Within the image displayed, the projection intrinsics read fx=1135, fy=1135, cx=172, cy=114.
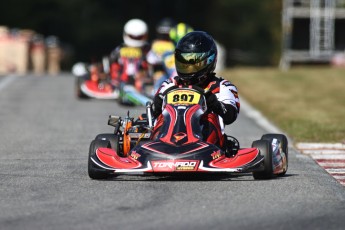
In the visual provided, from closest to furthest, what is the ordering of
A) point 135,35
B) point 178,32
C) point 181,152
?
point 181,152 < point 178,32 < point 135,35

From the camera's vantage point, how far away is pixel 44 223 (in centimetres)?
745

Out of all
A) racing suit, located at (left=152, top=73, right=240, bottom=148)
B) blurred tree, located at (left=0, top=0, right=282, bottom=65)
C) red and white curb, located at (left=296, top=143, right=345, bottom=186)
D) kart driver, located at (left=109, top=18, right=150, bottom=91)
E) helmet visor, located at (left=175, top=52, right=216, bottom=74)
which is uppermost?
helmet visor, located at (left=175, top=52, right=216, bottom=74)

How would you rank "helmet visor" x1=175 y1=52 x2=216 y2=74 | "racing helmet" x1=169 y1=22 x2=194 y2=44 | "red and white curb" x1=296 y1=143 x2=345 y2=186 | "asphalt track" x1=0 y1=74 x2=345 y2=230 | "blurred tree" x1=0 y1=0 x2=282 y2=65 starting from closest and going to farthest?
"asphalt track" x1=0 y1=74 x2=345 y2=230 < "helmet visor" x1=175 y1=52 x2=216 y2=74 < "red and white curb" x1=296 y1=143 x2=345 y2=186 < "racing helmet" x1=169 y1=22 x2=194 y2=44 < "blurred tree" x1=0 y1=0 x2=282 y2=65

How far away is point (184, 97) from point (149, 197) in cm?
173

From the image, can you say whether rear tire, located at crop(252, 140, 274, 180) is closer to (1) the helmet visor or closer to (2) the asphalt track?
(2) the asphalt track

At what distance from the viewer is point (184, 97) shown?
33.5 ft

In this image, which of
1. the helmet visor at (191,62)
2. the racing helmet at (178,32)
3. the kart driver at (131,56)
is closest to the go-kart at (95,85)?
the kart driver at (131,56)

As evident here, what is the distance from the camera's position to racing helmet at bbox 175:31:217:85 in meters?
10.6

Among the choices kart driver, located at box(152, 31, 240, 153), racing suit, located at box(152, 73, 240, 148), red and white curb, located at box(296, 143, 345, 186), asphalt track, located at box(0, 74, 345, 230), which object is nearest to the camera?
asphalt track, located at box(0, 74, 345, 230)

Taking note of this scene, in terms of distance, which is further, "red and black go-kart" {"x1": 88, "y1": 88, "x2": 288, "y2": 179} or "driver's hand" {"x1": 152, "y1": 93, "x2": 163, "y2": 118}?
"driver's hand" {"x1": 152, "y1": 93, "x2": 163, "y2": 118}

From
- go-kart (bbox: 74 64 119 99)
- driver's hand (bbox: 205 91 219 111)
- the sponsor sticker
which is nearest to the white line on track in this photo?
go-kart (bbox: 74 64 119 99)

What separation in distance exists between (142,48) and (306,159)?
1078 cm

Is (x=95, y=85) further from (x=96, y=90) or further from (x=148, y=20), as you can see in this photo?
(x=148, y=20)

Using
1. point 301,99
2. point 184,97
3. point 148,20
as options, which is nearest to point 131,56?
point 301,99
